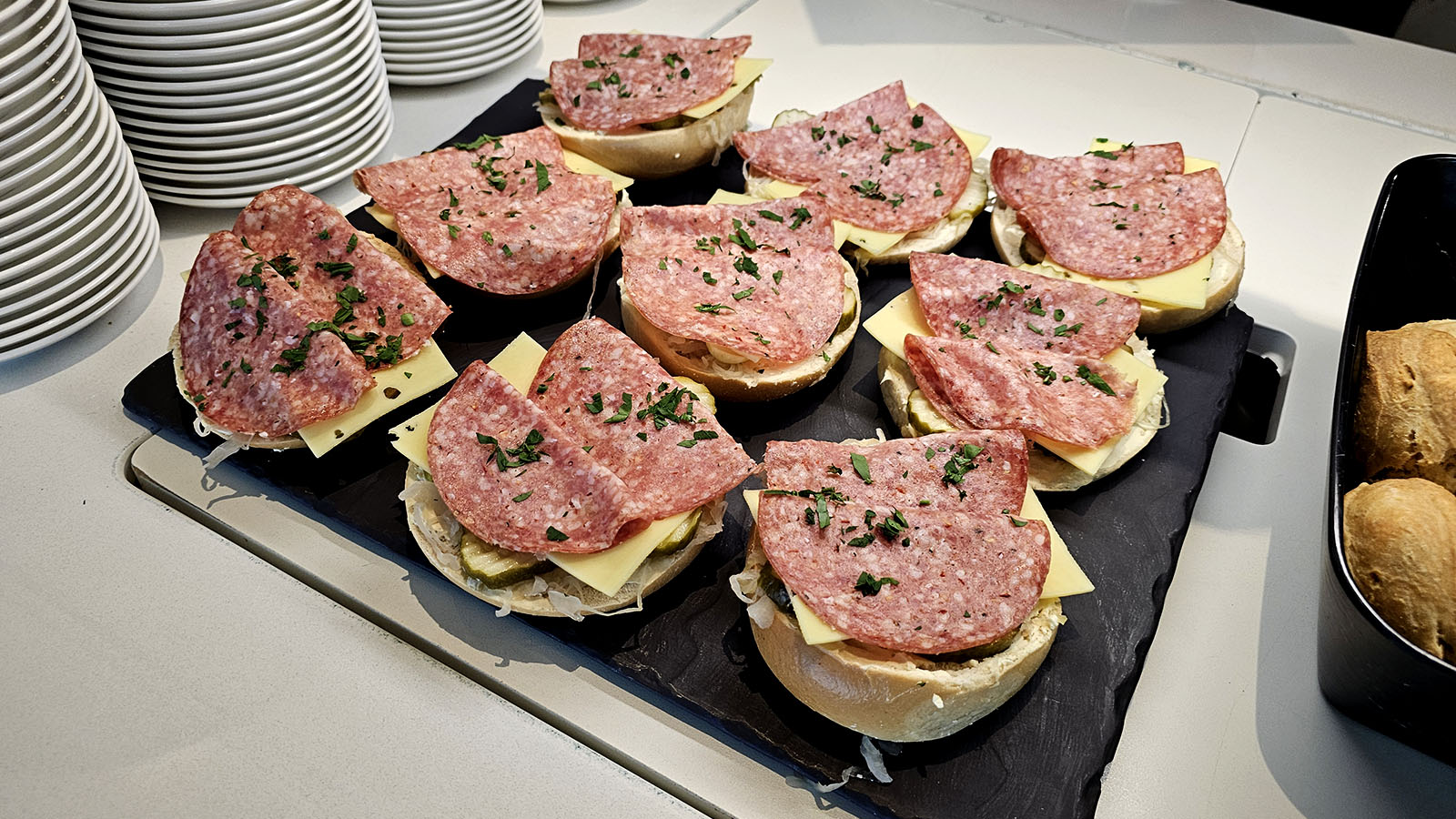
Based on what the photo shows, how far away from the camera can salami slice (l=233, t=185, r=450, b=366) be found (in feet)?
8.16

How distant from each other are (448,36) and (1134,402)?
2784 mm

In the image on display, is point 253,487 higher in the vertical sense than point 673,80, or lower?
lower

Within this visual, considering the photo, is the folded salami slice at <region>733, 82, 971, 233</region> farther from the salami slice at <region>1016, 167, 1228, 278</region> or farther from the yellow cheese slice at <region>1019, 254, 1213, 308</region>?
the yellow cheese slice at <region>1019, 254, 1213, 308</region>

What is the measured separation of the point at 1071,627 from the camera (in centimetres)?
212

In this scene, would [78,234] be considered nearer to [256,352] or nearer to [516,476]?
[256,352]

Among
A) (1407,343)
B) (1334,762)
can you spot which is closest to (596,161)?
(1407,343)

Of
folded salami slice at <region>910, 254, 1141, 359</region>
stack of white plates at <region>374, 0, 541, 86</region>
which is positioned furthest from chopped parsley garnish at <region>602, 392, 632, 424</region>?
stack of white plates at <region>374, 0, 541, 86</region>

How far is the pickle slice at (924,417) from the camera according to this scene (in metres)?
2.38

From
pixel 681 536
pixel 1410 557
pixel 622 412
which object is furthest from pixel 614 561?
pixel 1410 557

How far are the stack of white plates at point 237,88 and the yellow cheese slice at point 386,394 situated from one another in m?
0.93

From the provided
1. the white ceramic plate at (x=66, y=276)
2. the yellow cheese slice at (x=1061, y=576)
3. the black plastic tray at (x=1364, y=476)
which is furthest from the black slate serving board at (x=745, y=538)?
the black plastic tray at (x=1364, y=476)

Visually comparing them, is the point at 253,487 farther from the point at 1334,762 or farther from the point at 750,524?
the point at 1334,762

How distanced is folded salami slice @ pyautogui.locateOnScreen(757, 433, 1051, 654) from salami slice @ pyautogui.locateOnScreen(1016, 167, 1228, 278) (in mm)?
948

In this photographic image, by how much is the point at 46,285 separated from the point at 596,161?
A: 1581mm
